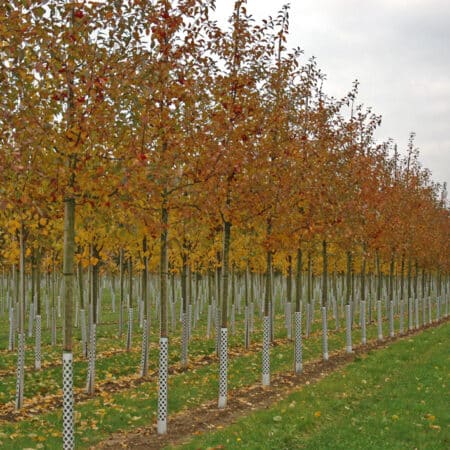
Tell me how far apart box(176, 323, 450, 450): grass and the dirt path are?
1.83ft

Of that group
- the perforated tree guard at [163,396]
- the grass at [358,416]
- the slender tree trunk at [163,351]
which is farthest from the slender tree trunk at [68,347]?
the perforated tree guard at [163,396]

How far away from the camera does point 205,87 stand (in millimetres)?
13383

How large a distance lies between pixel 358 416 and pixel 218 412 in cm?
320

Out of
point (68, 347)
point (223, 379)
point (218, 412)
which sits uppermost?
point (68, 347)

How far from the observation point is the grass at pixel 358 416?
9.69 metres

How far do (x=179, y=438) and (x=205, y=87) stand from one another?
8299 millimetres

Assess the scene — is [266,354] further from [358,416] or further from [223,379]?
[358,416]

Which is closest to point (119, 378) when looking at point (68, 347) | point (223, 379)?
point (223, 379)

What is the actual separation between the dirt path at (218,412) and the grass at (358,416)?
1.83 feet

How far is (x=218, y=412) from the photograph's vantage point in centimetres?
1235

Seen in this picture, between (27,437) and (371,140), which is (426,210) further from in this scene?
(27,437)

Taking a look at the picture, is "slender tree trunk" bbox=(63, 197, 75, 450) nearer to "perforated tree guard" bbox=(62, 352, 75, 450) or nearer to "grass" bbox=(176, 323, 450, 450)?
"perforated tree guard" bbox=(62, 352, 75, 450)

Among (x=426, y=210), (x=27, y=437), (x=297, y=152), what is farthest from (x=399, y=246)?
(x=27, y=437)

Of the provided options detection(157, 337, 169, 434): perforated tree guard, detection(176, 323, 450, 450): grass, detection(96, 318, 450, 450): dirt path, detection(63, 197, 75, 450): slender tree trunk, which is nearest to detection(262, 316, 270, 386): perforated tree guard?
detection(96, 318, 450, 450): dirt path
